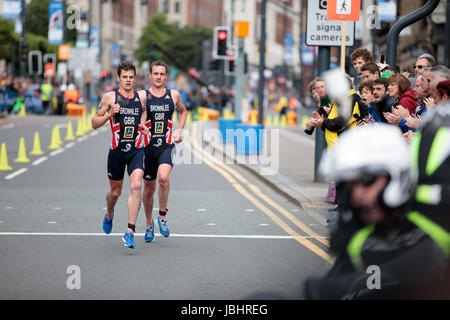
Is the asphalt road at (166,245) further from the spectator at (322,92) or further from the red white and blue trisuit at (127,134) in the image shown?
the spectator at (322,92)

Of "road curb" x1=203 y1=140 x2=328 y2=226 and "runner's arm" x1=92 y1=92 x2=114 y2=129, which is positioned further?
"road curb" x1=203 y1=140 x2=328 y2=226

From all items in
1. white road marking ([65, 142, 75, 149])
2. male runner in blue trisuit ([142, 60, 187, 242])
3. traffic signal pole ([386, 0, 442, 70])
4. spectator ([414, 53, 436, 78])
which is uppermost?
traffic signal pole ([386, 0, 442, 70])

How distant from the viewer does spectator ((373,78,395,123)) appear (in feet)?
33.9

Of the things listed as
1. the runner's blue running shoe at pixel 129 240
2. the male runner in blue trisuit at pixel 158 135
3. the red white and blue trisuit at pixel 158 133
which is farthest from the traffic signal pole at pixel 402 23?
the runner's blue running shoe at pixel 129 240

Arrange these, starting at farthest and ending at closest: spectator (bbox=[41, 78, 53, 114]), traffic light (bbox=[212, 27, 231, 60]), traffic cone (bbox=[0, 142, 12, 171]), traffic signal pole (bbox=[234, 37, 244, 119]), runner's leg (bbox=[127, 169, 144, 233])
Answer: spectator (bbox=[41, 78, 53, 114])
traffic light (bbox=[212, 27, 231, 60])
traffic signal pole (bbox=[234, 37, 244, 119])
traffic cone (bbox=[0, 142, 12, 171])
runner's leg (bbox=[127, 169, 144, 233])

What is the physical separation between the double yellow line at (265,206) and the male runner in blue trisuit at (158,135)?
1590 millimetres

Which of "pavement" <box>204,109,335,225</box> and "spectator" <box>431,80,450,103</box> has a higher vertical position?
"spectator" <box>431,80,450,103</box>

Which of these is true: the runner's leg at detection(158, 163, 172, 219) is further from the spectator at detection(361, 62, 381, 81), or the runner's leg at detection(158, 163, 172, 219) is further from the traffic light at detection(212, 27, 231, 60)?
the traffic light at detection(212, 27, 231, 60)

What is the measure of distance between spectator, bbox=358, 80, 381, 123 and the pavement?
Answer: 1.56 metres

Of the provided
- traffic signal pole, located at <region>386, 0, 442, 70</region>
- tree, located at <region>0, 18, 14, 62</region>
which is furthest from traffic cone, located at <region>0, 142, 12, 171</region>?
tree, located at <region>0, 18, 14, 62</region>
